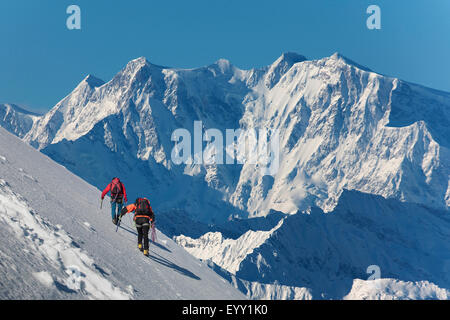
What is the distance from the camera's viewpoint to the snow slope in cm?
1675

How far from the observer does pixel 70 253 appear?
19.6 meters

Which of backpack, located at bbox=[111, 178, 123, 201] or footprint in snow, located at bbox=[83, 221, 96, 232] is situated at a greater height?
backpack, located at bbox=[111, 178, 123, 201]

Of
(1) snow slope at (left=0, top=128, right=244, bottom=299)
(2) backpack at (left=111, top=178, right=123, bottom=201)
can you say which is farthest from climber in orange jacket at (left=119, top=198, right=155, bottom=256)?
(2) backpack at (left=111, top=178, right=123, bottom=201)

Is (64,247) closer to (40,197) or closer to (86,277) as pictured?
(86,277)

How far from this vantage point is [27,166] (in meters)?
31.0

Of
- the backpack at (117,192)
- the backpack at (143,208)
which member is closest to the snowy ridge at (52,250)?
the backpack at (143,208)

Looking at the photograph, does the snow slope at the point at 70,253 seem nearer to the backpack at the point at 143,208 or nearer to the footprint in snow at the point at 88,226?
the footprint in snow at the point at 88,226

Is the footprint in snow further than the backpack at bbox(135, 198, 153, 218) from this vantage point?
Yes

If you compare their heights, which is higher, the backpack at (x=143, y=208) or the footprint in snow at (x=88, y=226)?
the backpack at (x=143, y=208)

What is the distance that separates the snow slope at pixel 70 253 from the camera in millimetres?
16750

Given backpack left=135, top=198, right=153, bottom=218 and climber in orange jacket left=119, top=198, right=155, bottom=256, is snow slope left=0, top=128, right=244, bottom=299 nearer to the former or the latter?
climber in orange jacket left=119, top=198, right=155, bottom=256

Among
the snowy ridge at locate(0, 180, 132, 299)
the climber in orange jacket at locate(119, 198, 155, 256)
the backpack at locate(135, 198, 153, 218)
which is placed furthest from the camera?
the backpack at locate(135, 198, 153, 218)

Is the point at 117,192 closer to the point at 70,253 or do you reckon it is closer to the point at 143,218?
the point at 143,218
